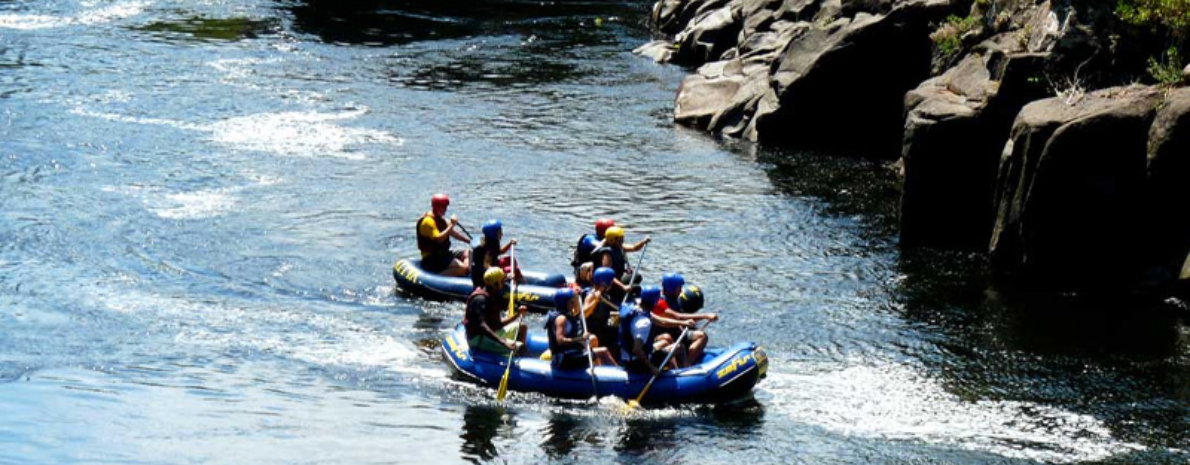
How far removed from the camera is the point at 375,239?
25.8 m

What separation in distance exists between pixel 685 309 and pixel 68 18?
32825 millimetres

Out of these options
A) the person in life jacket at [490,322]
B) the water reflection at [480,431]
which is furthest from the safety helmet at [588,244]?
the water reflection at [480,431]

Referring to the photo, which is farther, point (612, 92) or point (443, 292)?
point (612, 92)

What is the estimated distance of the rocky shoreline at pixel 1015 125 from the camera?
2231cm

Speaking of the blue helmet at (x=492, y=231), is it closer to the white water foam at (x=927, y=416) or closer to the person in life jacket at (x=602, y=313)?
the person in life jacket at (x=602, y=313)

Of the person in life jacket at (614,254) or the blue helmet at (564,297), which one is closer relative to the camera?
the blue helmet at (564,297)

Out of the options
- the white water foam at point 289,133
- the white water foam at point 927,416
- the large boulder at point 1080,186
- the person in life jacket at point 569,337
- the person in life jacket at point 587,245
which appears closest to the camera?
the white water foam at point 927,416

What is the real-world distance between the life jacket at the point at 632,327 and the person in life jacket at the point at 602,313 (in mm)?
400

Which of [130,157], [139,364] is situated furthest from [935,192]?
[130,157]

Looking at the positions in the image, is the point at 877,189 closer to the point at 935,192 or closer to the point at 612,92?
the point at 935,192

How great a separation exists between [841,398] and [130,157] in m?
18.3

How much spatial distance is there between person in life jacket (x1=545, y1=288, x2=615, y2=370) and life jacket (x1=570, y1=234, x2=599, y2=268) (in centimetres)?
320

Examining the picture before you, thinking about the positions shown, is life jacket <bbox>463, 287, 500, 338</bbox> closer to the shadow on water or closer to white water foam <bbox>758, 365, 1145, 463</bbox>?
white water foam <bbox>758, 365, 1145, 463</bbox>

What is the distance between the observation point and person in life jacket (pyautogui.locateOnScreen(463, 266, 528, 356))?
1892 cm
